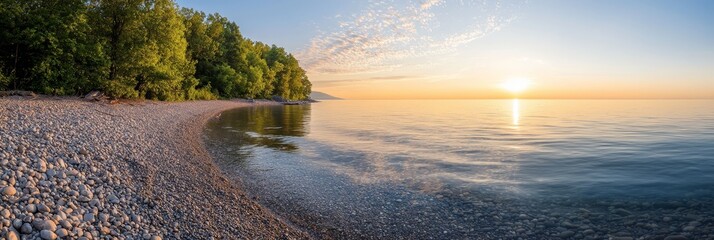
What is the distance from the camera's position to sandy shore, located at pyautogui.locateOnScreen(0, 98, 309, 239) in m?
7.22

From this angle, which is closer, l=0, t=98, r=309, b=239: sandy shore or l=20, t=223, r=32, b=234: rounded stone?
l=20, t=223, r=32, b=234: rounded stone

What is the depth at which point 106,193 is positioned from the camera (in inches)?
363

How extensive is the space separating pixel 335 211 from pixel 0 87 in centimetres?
3926

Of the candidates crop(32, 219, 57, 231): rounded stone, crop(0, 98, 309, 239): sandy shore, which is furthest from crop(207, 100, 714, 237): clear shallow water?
crop(32, 219, 57, 231): rounded stone

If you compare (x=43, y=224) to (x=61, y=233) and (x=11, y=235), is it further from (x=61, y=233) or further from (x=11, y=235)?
(x=11, y=235)

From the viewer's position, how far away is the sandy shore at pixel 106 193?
7.22 m

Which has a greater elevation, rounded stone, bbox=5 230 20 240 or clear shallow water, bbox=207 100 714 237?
rounded stone, bbox=5 230 20 240

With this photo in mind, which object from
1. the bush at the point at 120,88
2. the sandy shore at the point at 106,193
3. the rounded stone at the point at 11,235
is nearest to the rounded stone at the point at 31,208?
the sandy shore at the point at 106,193

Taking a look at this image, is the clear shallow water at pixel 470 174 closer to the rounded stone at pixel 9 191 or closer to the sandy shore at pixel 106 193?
the sandy shore at pixel 106 193

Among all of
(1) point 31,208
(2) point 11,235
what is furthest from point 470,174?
(2) point 11,235

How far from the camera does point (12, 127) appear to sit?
Result: 530 inches

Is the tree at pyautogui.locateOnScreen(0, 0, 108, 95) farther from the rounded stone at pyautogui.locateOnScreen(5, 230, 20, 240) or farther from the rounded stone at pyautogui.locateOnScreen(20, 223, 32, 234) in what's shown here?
the rounded stone at pyautogui.locateOnScreen(5, 230, 20, 240)

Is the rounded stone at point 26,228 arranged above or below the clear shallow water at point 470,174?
above

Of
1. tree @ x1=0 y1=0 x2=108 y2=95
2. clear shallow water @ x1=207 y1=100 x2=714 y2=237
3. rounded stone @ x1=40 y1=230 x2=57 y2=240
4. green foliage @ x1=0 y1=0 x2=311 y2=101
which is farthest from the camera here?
green foliage @ x1=0 y1=0 x2=311 y2=101
